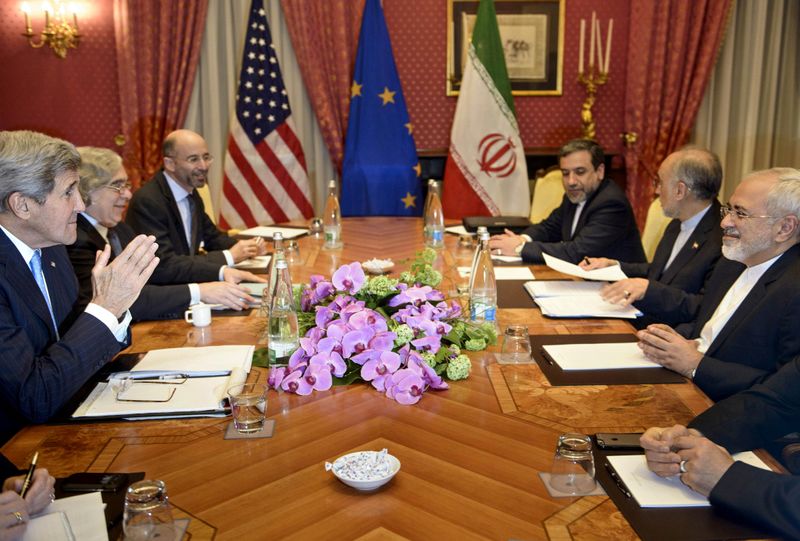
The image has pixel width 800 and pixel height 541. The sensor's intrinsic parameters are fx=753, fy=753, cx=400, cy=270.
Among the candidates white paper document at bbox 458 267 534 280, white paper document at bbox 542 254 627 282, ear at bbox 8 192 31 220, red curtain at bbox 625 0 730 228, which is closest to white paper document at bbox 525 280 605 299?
white paper document at bbox 542 254 627 282

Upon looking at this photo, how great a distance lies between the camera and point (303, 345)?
1851 mm

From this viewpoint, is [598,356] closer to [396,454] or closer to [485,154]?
[396,454]

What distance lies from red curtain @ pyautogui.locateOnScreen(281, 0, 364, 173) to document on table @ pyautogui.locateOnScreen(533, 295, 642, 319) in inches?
132

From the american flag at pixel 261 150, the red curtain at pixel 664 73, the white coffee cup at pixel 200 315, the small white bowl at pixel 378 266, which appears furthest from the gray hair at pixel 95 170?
the red curtain at pixel 664 73

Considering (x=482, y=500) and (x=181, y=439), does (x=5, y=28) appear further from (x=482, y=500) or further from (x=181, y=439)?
(x=482, y=500)

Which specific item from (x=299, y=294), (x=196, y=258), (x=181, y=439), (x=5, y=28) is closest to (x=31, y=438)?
(x=181, y=439)

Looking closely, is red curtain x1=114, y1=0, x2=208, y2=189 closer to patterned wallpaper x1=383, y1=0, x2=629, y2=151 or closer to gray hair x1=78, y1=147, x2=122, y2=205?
patterned wallpaper x1=383, y1=0, x2=629, y2=151

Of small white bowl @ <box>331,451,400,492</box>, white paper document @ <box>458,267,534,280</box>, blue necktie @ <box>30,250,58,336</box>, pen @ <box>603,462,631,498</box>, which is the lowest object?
white paper document @ <box>458,267,534,280</box>

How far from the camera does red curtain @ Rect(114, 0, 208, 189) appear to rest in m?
5.33

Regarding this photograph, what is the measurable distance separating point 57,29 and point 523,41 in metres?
3.31

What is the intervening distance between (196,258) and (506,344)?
1.69 meters

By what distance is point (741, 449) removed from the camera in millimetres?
1541

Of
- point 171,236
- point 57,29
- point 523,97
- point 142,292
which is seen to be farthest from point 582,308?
point 57,29

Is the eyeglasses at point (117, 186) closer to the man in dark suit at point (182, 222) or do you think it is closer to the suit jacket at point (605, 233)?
the man in dark suit at point (182, 222)
